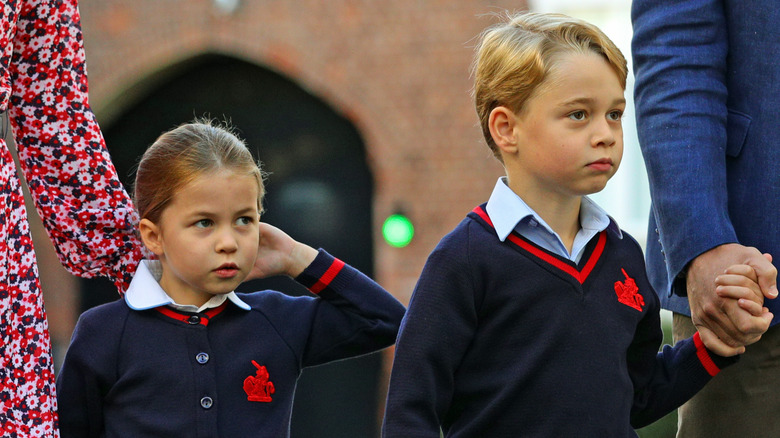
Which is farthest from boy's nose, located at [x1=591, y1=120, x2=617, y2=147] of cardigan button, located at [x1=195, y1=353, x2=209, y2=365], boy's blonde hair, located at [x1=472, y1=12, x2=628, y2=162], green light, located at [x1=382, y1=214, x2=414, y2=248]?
green light, located at [x1=382, y1=214, x2=414, y2=248]

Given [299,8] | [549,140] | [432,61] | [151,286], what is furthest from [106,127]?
[549,140]

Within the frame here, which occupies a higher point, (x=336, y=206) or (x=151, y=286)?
(x=151, y=286)

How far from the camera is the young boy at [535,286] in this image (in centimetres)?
199

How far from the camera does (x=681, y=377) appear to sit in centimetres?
227

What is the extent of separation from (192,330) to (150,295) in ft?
0.39

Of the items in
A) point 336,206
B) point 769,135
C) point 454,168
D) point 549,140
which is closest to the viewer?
point 549,140

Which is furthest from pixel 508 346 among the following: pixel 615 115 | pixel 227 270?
pixel 227 270

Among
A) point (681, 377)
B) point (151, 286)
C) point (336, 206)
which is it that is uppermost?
point (151, 286)

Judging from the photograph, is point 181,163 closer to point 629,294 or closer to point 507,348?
point 507,348

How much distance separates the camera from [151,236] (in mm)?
2332

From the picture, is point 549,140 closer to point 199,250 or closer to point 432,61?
point 199,250

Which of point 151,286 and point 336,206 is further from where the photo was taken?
point 336,206

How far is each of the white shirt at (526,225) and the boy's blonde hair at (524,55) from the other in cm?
14

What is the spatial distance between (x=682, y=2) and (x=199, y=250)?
3.67 ft
